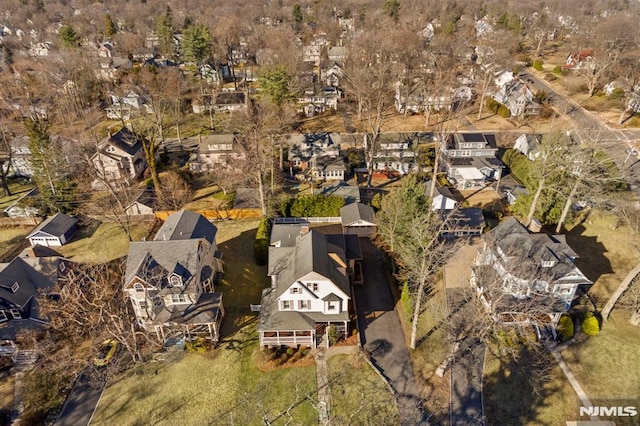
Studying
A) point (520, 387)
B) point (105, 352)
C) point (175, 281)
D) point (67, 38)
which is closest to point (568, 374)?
point (520, 387)

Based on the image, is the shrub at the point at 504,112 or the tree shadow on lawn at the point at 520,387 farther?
the shrub at the point at 504,112

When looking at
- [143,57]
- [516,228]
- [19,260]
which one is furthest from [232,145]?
[143,57]

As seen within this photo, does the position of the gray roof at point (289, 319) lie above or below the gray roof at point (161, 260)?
below

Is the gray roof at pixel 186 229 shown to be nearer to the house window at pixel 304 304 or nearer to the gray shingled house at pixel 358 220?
the house window at pixel 304 304

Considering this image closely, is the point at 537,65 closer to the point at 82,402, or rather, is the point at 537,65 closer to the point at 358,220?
the point at 358,220

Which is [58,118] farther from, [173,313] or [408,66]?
[408,66]

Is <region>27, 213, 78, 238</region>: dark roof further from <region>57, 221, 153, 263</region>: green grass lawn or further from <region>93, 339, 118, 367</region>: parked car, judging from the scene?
<region>93, 339, 118, 367</region>: parked car

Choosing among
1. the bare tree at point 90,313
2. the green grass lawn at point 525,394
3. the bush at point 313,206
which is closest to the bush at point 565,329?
the green grass lawn at point 525,394
